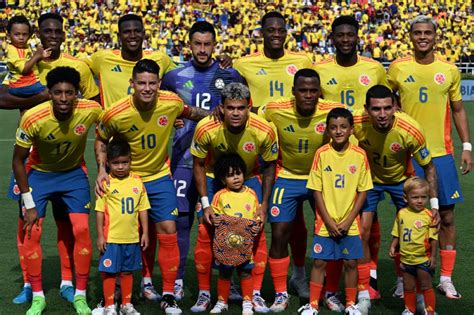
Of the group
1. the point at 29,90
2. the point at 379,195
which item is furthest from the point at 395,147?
the point at 29,90

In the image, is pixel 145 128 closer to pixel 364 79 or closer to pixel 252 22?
pixel 364 79

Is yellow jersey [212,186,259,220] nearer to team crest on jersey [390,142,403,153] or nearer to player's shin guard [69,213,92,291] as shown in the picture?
player's shin guard [69,213,92,291]

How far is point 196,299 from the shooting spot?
325 inches

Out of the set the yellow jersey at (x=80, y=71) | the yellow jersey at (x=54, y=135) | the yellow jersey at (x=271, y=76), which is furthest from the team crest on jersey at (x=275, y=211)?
the yellow jersey at (x=80, y=71)

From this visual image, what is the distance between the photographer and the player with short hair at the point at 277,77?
8.57m

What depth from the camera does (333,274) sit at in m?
7.80

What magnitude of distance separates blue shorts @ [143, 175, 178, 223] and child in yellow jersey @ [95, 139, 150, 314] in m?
0.17

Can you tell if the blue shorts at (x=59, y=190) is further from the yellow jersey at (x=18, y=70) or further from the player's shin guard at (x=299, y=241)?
the player's shin guard at (x=299, y=241)

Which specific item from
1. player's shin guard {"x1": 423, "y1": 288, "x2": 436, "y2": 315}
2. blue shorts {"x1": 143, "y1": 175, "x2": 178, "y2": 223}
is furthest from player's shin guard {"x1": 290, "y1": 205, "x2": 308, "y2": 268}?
player's shin guard {"x1": 423, "y1": 288, "x2": 436, "y2": 315}

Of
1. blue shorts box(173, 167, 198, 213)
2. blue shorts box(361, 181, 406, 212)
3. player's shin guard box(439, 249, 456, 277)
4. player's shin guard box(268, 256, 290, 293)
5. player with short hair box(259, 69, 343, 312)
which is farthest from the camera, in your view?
player's shin guard box(439, 249, 456, 277)

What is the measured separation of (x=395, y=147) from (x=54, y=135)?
10.1ft

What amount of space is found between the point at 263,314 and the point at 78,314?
1.65 metres

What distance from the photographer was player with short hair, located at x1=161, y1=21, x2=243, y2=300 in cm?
840

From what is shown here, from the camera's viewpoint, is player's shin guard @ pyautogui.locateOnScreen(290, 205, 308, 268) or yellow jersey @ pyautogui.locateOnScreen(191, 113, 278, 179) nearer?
yellow jersey @ pyautogui.locateOnScreen(191, 113, 278, 179)
